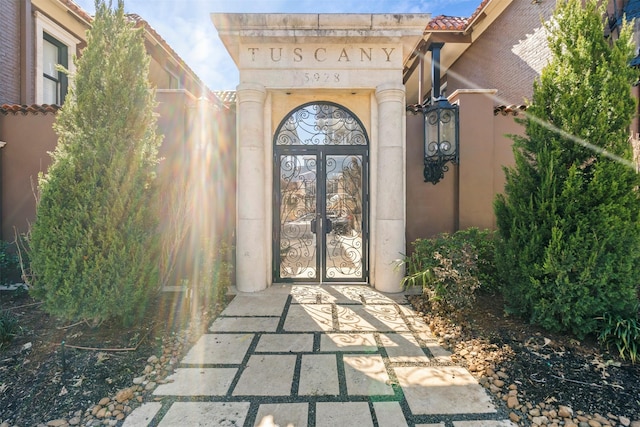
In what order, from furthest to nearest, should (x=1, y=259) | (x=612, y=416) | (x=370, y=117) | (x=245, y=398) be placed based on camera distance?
(x=370, y=117), (x=1, y=259), (x=245, y=398), (x=612, y=416)

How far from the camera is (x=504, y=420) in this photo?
2240mm

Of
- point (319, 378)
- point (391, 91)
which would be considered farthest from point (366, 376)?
point (391, 91)

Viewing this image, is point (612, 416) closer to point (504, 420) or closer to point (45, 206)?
point (504, 420)

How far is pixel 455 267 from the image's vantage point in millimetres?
3943

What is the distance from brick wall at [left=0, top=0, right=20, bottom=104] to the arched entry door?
6.11 m

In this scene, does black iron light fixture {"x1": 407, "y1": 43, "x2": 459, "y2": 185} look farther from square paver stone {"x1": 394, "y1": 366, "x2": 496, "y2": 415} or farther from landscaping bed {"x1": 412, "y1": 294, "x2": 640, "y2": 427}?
square paver stone {"x1": 394, "y1": 366, "x2": 496, "y2": 415}

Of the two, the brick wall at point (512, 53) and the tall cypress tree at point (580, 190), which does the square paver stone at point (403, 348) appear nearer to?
the tall cypress tree at point (580, 190)

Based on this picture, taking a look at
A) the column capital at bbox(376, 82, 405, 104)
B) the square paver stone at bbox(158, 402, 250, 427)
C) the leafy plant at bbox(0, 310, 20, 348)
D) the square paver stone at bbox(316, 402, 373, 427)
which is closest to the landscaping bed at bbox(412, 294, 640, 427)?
the square paver stone at bbox(316, 402, 373, 427)

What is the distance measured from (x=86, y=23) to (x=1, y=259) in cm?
652

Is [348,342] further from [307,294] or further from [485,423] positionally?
[307,294]

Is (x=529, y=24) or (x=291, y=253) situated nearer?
(x=291, y=253)

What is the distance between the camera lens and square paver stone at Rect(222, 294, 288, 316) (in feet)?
14.1

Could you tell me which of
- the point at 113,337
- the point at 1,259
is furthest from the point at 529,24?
the point at 1,259

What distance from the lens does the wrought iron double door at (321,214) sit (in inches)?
217
